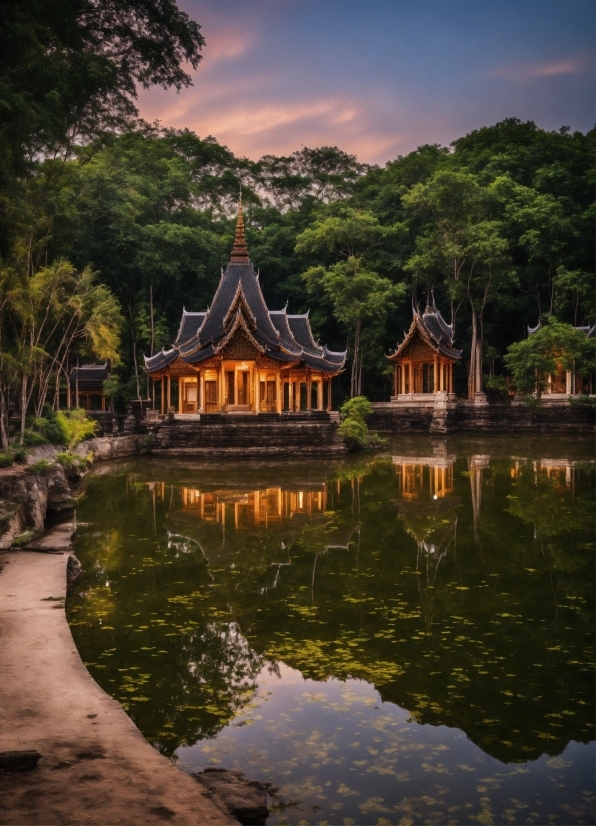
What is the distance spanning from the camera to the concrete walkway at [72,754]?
378 cm

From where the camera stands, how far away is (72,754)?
438 centimetres

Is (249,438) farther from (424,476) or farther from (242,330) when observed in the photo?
(424,476)

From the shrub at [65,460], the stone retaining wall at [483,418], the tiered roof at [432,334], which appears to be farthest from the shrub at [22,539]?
the tiered roof at [432,334]

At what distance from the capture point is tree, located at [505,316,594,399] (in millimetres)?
34250

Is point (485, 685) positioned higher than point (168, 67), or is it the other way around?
point (168, 67)

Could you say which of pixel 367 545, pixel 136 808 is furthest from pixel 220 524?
pixel 136 808

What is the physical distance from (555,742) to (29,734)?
3.27 metres

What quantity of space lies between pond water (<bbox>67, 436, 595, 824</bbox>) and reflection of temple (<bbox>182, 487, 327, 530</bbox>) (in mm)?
111

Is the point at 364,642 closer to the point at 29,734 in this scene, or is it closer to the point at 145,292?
the point at 29,734

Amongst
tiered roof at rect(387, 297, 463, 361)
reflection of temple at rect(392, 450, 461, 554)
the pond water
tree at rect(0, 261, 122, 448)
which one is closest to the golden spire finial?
tree at rect(0, 261, 122, 448)

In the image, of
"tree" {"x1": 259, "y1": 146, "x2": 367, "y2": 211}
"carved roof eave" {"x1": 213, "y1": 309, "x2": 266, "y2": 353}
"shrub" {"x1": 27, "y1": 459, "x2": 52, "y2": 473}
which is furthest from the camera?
"tree" {"x1": 259, "y1": 146, "x2": 367, "y2": 211}

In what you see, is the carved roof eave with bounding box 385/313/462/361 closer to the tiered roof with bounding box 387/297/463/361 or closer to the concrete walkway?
the tiered roof with bounding box 387/297/463/361

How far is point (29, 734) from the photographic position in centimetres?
463

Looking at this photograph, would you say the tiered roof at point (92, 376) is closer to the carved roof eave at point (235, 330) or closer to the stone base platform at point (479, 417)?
the stone base platform at point (479, 417)
